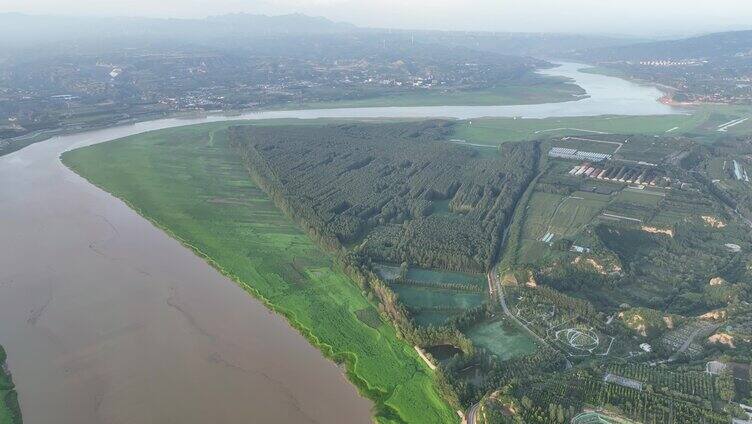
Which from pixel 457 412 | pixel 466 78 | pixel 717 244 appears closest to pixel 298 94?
pixel 466 78

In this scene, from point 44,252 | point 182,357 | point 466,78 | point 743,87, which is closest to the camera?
point 182,357

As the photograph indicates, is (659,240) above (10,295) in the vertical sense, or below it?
above

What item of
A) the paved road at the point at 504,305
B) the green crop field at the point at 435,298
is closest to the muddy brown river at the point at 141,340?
the green crop field at the point at 435,298

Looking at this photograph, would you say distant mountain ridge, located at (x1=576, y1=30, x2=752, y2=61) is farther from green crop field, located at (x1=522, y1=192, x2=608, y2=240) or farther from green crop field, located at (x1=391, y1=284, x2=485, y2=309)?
green crop field, located at (x1=391, y1=284, x2=485, y2=309)

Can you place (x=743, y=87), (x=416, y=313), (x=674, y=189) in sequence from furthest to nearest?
1. (x=743, y=87)
2. (x=674, y=189)
3. (x=416, y=313)

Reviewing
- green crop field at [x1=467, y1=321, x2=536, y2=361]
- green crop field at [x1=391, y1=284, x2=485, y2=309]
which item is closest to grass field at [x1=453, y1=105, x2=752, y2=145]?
green crop field at [x1=391, y1=284, x2=485, y2=309]

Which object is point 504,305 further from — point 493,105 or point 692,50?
point 692,50

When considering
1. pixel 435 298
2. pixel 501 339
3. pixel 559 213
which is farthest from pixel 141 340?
pixel 559 213

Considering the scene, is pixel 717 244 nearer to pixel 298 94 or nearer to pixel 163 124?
pixel 163 124
